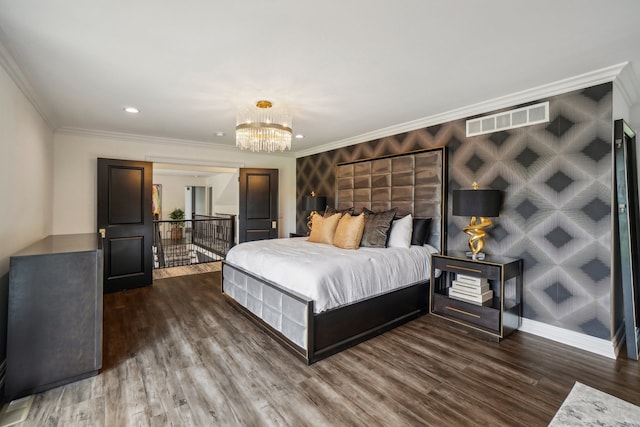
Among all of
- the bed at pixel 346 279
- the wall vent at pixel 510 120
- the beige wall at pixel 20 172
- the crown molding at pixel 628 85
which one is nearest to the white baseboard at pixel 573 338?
the bed at pixel 346 279

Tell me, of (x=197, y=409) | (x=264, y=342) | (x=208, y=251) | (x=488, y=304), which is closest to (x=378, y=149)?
(x=488, y=304)

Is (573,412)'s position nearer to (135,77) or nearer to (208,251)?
(135,77)

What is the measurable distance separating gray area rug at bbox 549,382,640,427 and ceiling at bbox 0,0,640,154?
2467 millimetres

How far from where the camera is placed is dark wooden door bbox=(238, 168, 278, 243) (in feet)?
18.8

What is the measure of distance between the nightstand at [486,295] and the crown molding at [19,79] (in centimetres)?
415

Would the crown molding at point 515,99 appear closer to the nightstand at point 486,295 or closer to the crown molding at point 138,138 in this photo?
the nightstand at point 486,295

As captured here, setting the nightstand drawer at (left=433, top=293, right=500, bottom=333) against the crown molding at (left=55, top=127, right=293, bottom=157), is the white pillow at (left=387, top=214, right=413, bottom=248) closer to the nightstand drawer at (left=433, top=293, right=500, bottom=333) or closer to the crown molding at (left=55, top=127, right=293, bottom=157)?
the nightstand drawer at (left=433, top=293, right=500, bottom=333)

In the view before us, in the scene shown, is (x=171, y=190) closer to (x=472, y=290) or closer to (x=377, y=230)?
(x=377, y=230)

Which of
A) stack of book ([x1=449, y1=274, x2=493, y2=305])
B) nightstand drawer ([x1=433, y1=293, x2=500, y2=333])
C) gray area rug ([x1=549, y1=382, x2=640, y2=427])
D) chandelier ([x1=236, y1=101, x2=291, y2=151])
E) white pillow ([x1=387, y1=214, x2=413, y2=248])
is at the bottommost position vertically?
gray area rug ([x1=549, y1=382, x2=640, y2=427])

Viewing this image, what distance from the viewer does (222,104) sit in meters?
3.24

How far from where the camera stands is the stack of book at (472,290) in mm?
2971

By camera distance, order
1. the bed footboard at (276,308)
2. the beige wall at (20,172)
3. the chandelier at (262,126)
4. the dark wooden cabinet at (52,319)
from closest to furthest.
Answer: the dark wooden cabinet at (52,319)
the beige wall at (20,172)
the bed footboard at (276,308)
the chandelier at (262,126)

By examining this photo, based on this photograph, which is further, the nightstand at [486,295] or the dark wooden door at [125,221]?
the dark wooden door at [125,221]

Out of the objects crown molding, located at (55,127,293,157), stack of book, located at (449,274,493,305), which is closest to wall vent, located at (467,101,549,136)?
stack of book, located at (449,274,493,305)
